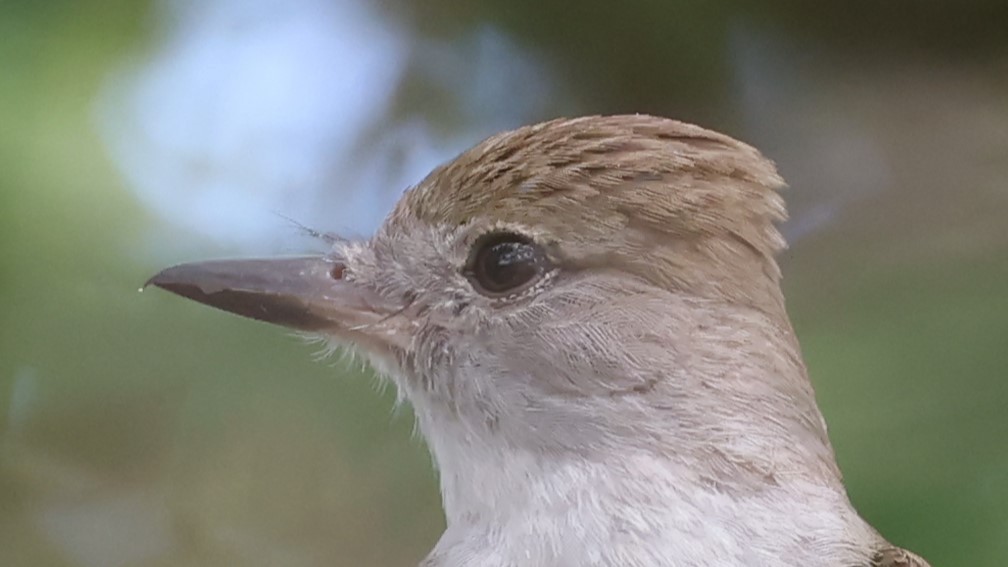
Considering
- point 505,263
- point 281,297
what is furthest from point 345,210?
point 505,263

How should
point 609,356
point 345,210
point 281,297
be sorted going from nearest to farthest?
point 609,356
point 281,297
point 345,210

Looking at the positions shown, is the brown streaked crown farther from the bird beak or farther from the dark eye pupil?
the bird beak

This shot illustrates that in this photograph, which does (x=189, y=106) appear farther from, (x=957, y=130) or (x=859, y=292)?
(x=957, y=130)

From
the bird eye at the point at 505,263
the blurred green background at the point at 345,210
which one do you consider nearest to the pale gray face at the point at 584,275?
the bird eye at the point at 505,263

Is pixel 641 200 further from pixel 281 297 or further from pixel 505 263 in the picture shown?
pixel 281 297

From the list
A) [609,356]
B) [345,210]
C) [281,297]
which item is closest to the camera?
[609,356]

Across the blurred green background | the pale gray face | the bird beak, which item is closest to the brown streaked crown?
the pale gray face

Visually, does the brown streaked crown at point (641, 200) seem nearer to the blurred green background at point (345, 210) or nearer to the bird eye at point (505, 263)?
the bird eye at point (505, 263)
